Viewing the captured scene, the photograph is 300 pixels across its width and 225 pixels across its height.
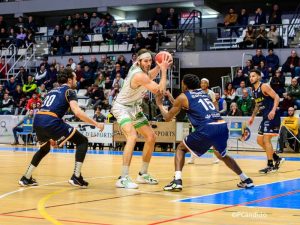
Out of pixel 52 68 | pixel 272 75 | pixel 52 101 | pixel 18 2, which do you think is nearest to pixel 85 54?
pixel 52 68

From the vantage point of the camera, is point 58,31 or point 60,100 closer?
point 60,100

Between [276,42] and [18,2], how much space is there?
16972mm

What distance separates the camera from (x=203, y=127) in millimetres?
8633

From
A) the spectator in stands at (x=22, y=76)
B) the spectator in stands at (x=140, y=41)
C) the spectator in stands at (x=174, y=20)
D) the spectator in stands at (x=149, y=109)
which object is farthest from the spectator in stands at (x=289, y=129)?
the spectator in stands at (x=22, y=76)

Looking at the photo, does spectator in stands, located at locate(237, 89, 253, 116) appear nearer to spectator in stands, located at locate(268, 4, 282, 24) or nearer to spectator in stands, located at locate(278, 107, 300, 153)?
spectator in stands, located at locate(278, 107, 300, 153)

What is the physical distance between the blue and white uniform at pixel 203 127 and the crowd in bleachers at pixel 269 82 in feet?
38.5

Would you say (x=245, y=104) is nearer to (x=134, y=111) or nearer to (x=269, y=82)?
(x=269, y=82)

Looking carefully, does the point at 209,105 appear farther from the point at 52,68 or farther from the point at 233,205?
the point at 52,68

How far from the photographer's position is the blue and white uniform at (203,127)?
860cm

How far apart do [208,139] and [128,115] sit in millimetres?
1473

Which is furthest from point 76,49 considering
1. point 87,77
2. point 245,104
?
point 245,104

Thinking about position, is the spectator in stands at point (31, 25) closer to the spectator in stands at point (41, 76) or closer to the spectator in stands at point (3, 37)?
the spectator in stands at point (3, 37)

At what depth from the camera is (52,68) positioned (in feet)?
94.8

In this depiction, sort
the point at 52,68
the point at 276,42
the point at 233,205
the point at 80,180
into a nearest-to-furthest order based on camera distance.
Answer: the point at 233,205, the point at 80,180, the point at 276,42, the point at 52,68
